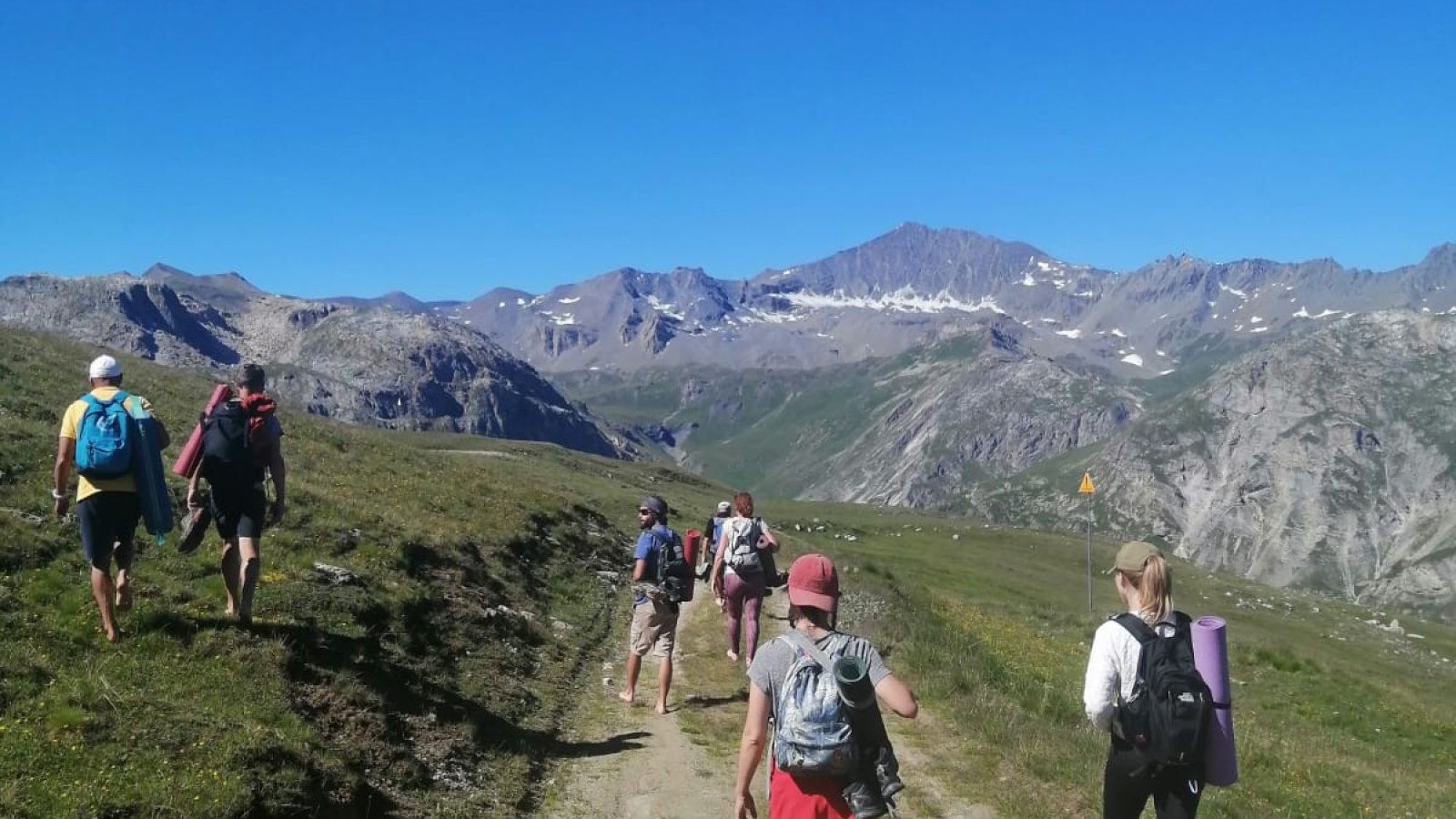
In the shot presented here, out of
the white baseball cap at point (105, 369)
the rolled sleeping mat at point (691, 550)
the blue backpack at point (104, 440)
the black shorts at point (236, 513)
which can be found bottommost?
the rolled sleeping mat at point (691, 550)

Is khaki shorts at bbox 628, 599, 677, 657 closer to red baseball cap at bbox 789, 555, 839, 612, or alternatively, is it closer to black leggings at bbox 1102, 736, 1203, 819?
black leggings at bbox 1102, 736, 1203, 819

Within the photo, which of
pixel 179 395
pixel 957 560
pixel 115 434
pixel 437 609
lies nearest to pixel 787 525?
pixel 957 560

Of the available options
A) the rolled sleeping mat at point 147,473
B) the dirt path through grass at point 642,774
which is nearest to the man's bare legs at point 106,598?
the rolled sleeping mat at point 147,473

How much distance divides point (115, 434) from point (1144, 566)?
420 inches

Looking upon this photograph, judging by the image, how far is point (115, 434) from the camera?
10.9 m

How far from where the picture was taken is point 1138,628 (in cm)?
754

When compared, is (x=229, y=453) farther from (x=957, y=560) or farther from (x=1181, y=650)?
(x=957, y=560)

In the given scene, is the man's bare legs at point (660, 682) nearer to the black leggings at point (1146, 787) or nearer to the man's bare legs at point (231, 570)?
the man's bare legs at point (231, 570)

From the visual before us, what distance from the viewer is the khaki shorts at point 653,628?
15.3 meters

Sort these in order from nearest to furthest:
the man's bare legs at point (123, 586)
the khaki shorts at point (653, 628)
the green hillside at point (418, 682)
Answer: the green hillside at point (418, 682) → the man's bare legs at point (123, 586) → the khaki shorts at point (653, 628)

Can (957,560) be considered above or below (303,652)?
below

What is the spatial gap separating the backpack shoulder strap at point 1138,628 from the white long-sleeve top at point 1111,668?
0.03m

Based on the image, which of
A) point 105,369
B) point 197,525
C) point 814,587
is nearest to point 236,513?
point 197,525

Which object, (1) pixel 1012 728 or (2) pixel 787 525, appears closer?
(1) pixel 1012 728
